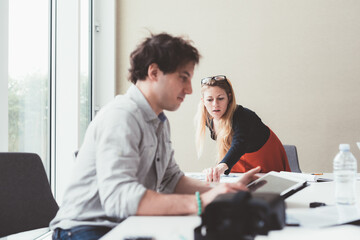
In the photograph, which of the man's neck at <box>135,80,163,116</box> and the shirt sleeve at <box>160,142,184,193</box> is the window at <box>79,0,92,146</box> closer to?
the shirt sleeve at <box>160,142,184,193</box>

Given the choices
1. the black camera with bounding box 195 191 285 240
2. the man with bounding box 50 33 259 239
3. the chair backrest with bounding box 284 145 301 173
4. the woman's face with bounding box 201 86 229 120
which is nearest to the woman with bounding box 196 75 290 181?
the woman's face with bounding box 201 86 229 120

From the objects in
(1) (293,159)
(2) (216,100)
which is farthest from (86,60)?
(1) (293,159)

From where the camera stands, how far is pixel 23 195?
4.64 feet

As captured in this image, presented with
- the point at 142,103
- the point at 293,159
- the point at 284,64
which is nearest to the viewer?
A: the point at 142,103

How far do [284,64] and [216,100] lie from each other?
1.52 metres

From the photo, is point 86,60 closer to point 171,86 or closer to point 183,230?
point 171,86

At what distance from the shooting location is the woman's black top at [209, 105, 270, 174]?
2402 millimetres

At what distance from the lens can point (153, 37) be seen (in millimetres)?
1343

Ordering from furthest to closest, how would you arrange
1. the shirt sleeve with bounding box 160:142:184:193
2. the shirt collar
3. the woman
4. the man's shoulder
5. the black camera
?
1. the woman
2. the shirt sleeve with bounding box 160:142:184:193
3. the shirt collar
4. the man's shoulder
5. the black camera

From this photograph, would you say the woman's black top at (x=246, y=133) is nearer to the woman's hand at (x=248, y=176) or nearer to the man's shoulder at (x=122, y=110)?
the woman's hand at (x=248, y=176)

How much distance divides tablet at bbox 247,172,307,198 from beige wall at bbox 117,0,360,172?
2150 millimetres

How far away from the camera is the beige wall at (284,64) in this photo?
364 centimetres

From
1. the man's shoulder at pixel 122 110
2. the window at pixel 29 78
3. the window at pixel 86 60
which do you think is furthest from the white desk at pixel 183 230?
the window at pixel 86 60

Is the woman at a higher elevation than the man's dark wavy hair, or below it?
below
